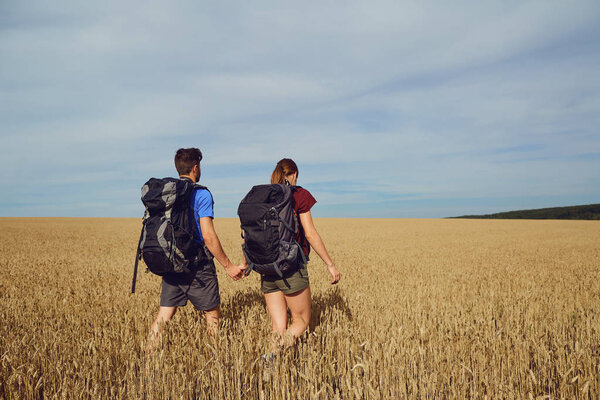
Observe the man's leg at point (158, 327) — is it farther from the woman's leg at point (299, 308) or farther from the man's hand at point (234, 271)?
the woman's leg at point (299, 308)

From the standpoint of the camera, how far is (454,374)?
2.93 meters

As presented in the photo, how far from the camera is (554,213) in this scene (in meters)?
89.9

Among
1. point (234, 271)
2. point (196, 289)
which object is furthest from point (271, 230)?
point (196, 289)

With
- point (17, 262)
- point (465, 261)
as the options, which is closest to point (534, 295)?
point (465, 261)

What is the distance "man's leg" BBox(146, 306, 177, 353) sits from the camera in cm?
341

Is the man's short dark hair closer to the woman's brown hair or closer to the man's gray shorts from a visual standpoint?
the woman's brown hair

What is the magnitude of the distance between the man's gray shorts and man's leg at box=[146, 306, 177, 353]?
0.07 metres

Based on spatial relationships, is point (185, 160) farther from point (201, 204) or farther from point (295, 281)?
point (295, 281)

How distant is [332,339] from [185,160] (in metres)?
2.39

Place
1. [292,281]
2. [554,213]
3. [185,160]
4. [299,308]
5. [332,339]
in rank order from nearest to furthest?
[292,281] → [299,308] → [185,160] → [332,339] → [554,213]

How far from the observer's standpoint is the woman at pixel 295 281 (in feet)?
10.6

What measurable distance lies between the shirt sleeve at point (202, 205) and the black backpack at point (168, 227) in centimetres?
6

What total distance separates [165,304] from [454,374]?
9.31 feet


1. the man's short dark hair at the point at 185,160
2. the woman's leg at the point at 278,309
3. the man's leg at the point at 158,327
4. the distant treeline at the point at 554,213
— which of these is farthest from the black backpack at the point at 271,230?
the distant treeline at the point at 554,213
